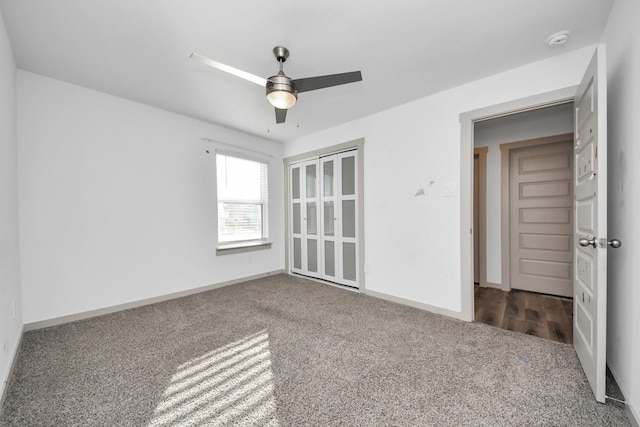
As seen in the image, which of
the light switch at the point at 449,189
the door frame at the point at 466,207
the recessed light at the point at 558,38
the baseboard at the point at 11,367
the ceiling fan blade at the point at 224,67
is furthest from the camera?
the light switch at the point at 449,189

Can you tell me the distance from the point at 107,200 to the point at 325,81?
2.81 metres

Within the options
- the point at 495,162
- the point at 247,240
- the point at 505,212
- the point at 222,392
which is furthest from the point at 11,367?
the point at 495,162

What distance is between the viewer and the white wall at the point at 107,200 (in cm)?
254

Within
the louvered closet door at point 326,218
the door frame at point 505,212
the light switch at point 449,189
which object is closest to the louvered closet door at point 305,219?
the louvered closet door at point 326,218

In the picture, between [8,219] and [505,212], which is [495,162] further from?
[8,219]

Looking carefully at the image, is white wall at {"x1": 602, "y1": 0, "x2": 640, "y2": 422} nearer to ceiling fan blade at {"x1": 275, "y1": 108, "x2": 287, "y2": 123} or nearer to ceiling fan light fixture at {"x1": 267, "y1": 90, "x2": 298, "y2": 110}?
ceiling fan light fixture at {"x1": 267, "y1": 90, "x2": 298, "y2": 110}

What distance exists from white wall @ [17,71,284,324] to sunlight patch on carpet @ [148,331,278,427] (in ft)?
5.89

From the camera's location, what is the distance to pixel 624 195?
1562mm

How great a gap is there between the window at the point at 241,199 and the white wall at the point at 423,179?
6.06 ft

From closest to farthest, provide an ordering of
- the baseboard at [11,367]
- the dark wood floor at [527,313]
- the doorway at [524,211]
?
the baseboard at [11,367] < the dark wood floor at [527,313] < the doorway at [524,211]

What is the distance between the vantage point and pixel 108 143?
2965mm

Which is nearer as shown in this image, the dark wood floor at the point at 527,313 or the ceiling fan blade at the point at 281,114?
the ceiling fan blade at the point at 281,114

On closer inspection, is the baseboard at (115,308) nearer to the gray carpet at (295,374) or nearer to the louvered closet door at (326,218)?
the gray carpet at (295,374)

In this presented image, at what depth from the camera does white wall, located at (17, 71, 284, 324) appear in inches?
100.0
